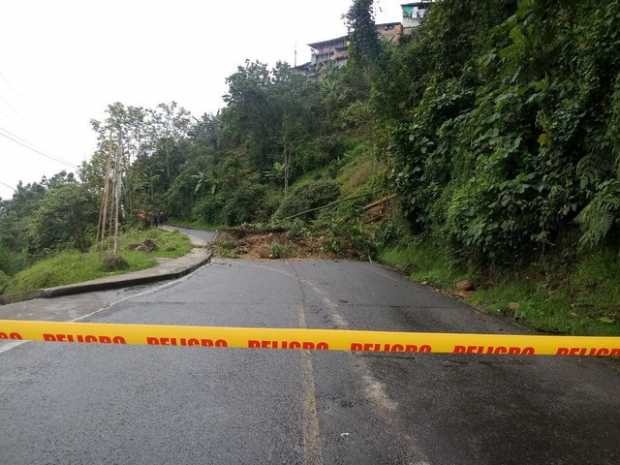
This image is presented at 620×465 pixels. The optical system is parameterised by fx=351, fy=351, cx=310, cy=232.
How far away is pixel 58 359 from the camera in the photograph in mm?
3414

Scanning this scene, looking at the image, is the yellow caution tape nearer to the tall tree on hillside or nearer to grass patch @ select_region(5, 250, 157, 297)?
grass patch @ select_region(5, 250, 157, 297)

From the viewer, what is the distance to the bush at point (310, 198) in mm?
24141

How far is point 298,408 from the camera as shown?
2617 millimetres

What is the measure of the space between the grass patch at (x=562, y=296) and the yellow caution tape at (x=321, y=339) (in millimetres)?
2942

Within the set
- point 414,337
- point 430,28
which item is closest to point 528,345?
point 414,337

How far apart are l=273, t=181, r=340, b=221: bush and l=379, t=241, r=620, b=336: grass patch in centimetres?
1742

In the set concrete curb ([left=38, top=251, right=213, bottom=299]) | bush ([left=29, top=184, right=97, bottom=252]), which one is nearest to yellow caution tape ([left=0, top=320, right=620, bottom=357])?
concrete curb ([left=38, top=251, right=213, bottom=299])

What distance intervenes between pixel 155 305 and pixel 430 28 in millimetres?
11606

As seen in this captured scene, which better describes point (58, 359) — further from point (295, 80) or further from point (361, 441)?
point (295, 80)

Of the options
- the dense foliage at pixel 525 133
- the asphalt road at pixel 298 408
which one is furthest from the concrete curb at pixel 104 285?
the dense foliage at pixel 525 133

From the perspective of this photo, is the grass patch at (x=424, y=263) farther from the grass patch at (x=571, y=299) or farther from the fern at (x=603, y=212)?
the fern at (x=603, y=212)

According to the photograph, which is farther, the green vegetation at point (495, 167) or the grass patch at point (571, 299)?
the green vegetation at point (495, 167)

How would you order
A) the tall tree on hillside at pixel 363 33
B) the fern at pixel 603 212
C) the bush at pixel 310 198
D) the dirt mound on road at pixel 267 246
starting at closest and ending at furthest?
the fern at pixel 603 212 < the dirt mound on road at pixel 267 246 < the tall tree on hillside at pixel 363 33 < the bush at pixel 310 198

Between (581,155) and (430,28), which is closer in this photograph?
(581,155)
